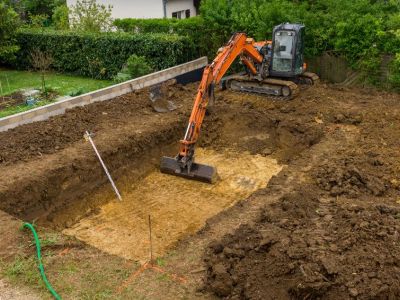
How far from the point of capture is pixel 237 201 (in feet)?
34.9

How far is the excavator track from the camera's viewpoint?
14727mm

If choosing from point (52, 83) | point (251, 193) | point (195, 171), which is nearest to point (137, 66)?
point (52, 83)

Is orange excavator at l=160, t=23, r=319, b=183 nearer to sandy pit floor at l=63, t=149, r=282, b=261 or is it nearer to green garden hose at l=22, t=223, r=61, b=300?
sandy pit floor at l=63, t=149, r=282, b=261

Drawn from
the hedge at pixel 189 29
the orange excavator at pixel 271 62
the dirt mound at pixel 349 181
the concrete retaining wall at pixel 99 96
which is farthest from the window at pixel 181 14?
the dirt mound at pixel 349 181

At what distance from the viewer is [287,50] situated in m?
14.7

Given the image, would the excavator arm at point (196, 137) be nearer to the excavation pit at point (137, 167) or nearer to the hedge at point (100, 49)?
the excavation pit at point (137, 167)

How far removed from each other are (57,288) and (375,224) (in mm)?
4812

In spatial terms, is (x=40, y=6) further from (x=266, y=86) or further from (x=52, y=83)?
(x=266, y=86)

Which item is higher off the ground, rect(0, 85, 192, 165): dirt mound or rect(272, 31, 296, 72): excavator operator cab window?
rect(272, 31, 296, 72): excavator operator cab window

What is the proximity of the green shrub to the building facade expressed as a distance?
22.0 feet

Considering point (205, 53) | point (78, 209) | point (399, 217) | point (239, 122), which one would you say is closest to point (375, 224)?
point (399, 217)

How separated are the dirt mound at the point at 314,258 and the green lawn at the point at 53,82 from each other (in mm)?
11465

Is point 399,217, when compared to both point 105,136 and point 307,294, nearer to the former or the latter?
point 307,294

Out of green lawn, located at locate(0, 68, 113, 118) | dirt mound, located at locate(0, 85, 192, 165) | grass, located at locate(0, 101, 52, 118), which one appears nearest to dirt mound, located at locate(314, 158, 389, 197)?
dirt mound, located at locate(0, 85, 192, 165)
